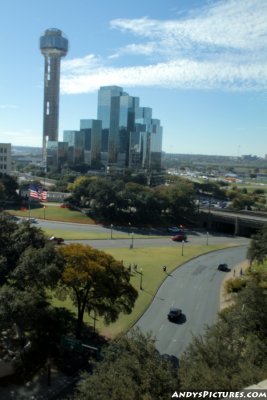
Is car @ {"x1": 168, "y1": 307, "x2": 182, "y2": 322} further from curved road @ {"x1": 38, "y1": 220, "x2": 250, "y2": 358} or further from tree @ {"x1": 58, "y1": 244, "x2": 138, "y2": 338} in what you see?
tree @ {"x1": 58, "y1": 244, "x2": 138, "y2": 338}

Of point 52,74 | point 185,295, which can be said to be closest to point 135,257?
point 185,295

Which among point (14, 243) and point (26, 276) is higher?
point (14, 243)

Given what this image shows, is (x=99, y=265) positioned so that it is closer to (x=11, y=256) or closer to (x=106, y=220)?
(x=11, y=256)

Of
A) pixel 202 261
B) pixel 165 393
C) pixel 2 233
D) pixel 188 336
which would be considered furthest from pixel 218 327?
pixel 202 261

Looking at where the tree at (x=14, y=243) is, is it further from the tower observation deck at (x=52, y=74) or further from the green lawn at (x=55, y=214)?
the tower observation deck at (x=52, y=74)

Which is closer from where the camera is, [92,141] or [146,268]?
[146,268]

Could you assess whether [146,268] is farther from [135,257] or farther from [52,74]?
[52,74]
